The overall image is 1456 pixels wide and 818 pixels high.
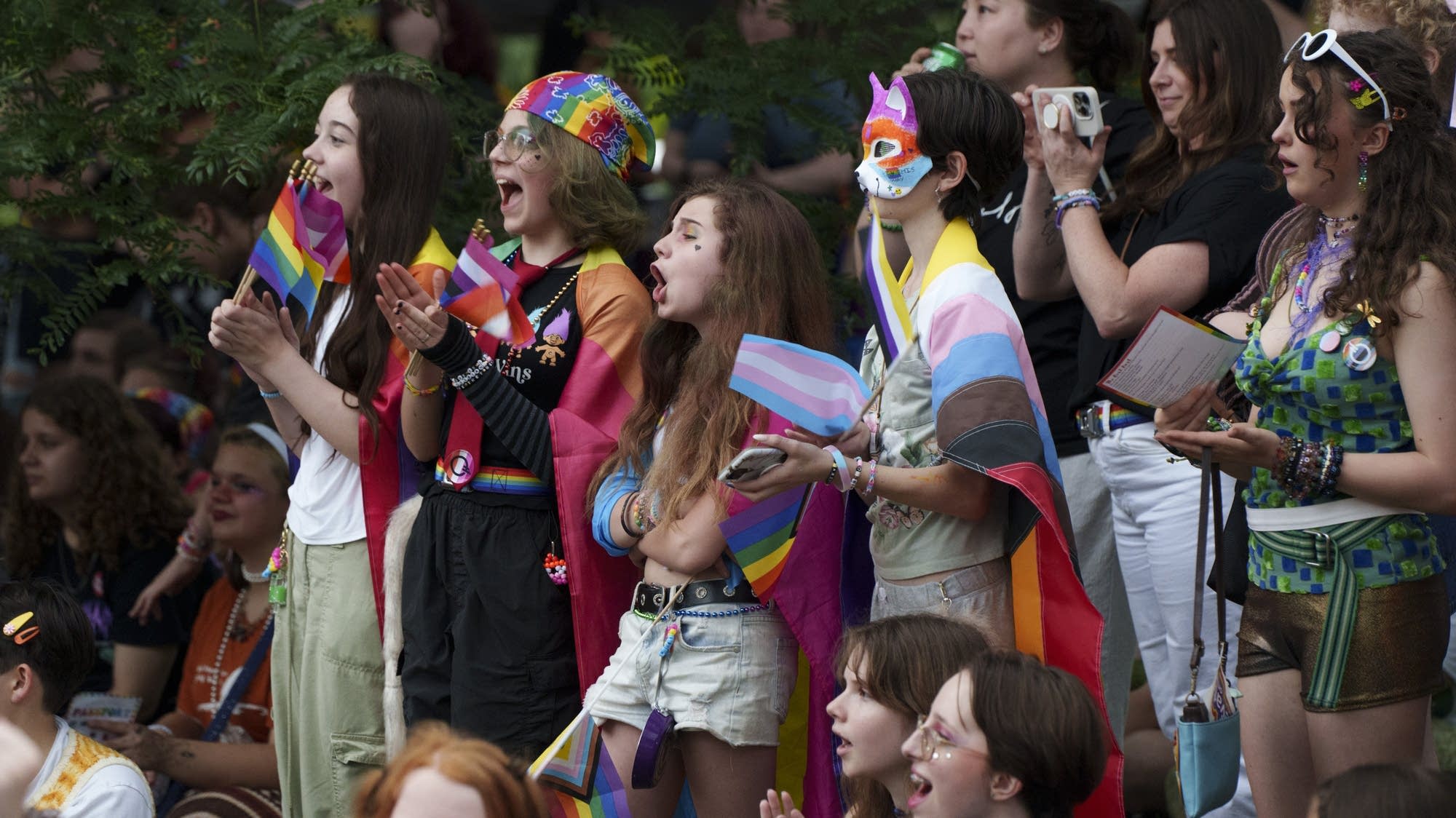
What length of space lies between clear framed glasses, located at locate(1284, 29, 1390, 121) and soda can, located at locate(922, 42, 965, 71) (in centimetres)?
134

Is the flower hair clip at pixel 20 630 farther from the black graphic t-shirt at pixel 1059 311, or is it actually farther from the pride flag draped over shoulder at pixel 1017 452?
the black graphic t-shirt at pixel 1059 311

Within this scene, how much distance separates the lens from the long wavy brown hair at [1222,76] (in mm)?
4258

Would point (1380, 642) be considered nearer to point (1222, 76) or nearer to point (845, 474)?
point (845, 474)

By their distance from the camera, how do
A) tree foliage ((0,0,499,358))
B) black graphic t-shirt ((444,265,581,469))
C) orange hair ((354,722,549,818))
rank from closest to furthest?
1. orange hair ((354,722,549,818))
2. black graphic t-shirt ((444,265,581,469))
3. tree foliage ((0,0,499,358))

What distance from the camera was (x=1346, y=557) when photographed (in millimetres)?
3205

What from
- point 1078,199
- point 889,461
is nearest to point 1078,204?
point 1078,199

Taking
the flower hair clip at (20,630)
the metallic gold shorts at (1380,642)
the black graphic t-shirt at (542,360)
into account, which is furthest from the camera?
the black graphic t-shirt at (542,360)

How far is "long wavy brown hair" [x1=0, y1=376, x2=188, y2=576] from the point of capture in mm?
5941

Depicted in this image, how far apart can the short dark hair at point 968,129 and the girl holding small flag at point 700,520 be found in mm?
469

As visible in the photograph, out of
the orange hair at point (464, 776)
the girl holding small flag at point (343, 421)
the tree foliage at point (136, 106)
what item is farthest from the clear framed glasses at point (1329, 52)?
the tree foliage at point (136, 106)

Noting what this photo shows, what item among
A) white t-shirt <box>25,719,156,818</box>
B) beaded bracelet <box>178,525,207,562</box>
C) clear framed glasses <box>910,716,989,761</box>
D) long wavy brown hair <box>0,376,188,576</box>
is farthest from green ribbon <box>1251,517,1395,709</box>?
long wavy brown hair <box>0,376,188,576</box>

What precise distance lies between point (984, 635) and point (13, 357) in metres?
5.40

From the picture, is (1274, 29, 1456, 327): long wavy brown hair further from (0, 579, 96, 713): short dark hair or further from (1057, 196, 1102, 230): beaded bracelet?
(0, 579, 96, 713): short dark hair

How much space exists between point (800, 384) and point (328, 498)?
169 cm
